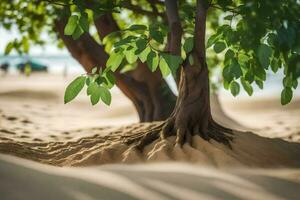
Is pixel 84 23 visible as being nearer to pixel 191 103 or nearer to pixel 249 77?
pixel 249 77

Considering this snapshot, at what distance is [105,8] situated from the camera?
13.8 feet

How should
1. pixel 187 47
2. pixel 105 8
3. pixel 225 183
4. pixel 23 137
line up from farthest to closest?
pixel 23 137, pixel 105 8, pixel 187 47, pixel 225 183

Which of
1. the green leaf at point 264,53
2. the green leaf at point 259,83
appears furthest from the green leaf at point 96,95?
the green leaf at point 259,83

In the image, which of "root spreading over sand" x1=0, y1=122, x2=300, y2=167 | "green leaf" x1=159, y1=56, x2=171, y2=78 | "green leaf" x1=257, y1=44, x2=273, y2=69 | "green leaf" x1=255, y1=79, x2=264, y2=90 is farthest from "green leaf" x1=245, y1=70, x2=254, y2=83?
"green leaf" x1=257, y1=44, x2=273, y2=69

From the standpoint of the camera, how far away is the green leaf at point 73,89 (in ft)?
11.0

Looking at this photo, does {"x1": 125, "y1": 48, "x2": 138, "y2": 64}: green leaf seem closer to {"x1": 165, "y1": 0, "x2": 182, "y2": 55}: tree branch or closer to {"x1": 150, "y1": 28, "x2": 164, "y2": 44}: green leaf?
{"x1": 150, "y1": 28, "x2": 164, "y2": 44}: green leaf

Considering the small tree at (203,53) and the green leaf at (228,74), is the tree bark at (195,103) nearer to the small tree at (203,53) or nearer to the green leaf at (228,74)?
the small tree at (203,53)

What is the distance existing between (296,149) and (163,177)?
230 centimetres

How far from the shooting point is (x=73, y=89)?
11.1 feet

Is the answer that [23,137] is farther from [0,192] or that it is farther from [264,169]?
[0,192]

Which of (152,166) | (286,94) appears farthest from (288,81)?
(152,166)

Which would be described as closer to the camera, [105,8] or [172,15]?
[105,8]

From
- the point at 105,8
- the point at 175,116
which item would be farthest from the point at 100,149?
the point at 105,8

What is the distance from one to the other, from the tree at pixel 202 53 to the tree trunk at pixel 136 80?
2.19 metres
